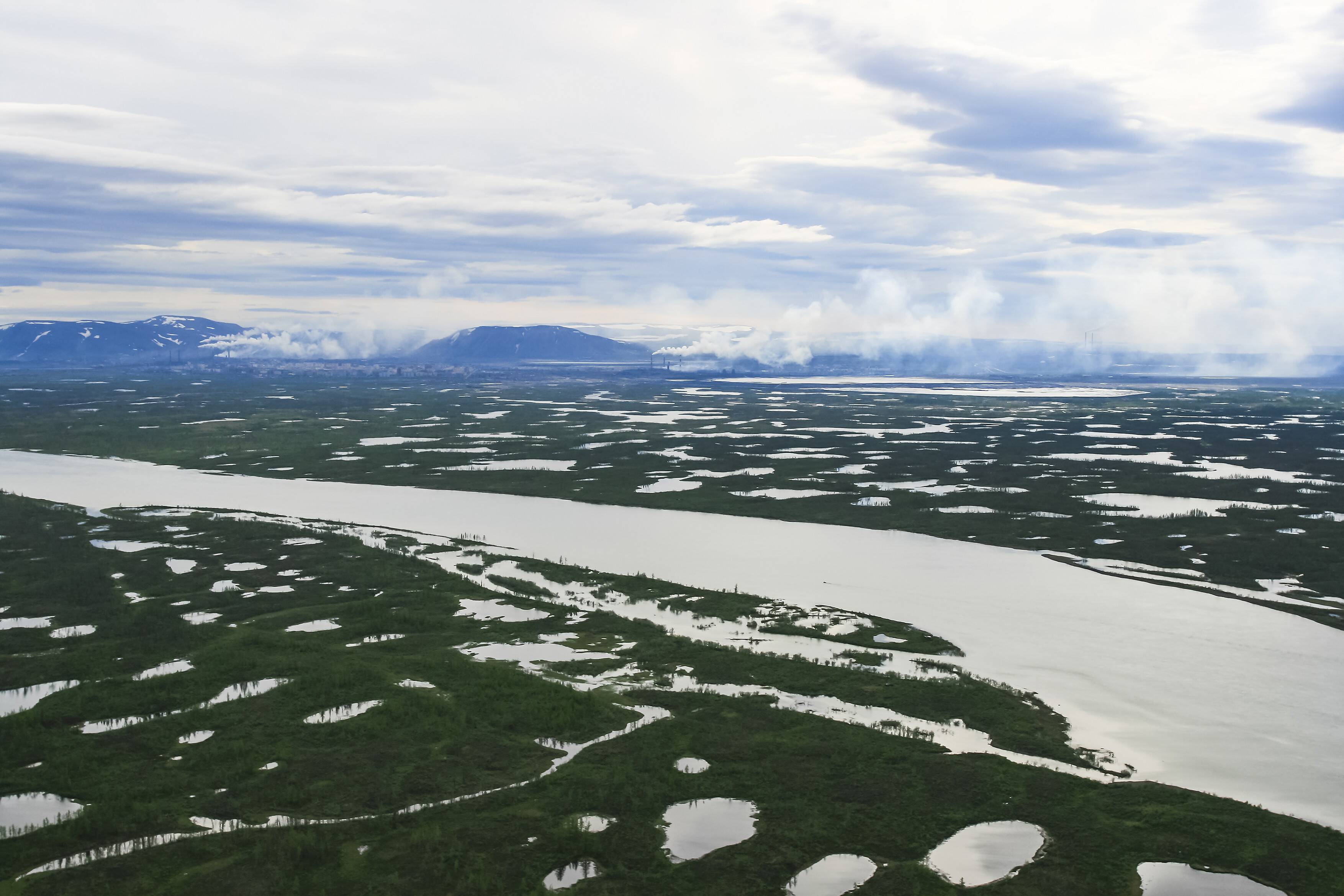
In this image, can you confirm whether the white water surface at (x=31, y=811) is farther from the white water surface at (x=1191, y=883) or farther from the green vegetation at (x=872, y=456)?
the green vegetation at (x=872, y=456)

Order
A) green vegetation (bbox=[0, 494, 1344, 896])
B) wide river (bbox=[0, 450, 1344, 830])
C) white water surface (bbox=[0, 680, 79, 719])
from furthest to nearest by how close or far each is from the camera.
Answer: white water surface (bbox=[0, 680, 79, 719]) < wide river (bbox=[0, 450, 1344, 830]) < green vegetation (bbox=[0, 494, 1344, 896])

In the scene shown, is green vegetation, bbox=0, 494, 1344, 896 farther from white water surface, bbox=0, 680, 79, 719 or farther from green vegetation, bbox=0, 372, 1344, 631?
green vegetation, bbox=0, 372, 1344, 631

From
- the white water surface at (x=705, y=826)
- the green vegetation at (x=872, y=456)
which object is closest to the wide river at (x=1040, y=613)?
the green vegetation at (x=872, y=456)

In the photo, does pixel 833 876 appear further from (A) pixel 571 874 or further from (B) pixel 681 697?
(B) pixel 681 697

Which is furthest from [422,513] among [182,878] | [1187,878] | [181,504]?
[1187,878]

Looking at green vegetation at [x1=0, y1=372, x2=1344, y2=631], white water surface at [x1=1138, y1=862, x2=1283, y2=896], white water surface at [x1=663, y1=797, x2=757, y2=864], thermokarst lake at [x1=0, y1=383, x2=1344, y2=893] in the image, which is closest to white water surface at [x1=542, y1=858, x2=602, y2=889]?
thermokarst lake at [x1=0, y1=383, x2=1344, y2=893]

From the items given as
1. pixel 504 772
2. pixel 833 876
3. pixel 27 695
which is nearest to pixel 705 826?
pixel 833 876

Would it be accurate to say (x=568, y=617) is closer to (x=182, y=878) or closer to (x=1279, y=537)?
(x=182, y=878)
